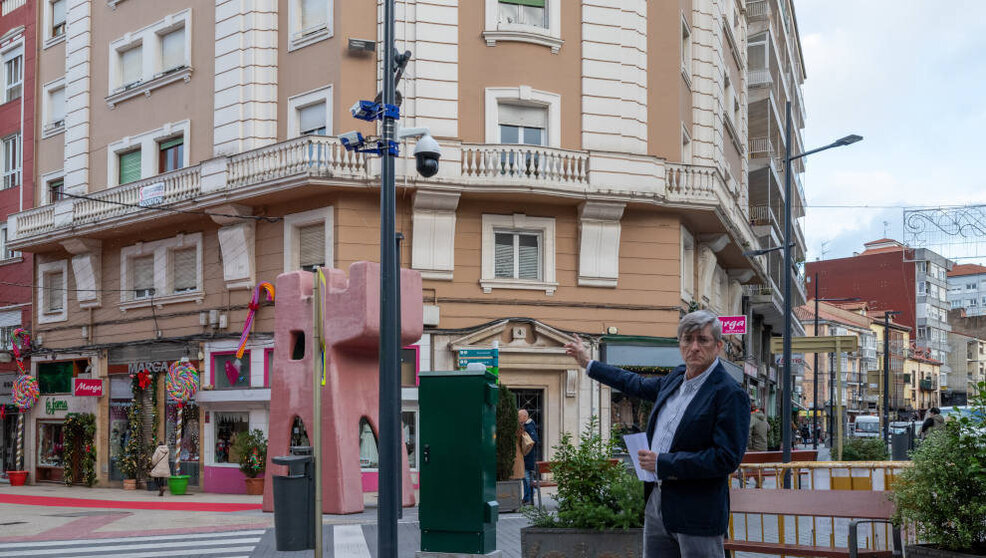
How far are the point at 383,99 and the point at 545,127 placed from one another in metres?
13.8

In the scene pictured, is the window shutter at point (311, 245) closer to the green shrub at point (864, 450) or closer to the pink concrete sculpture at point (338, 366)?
the pink concrete sculpture at point (338, 366)

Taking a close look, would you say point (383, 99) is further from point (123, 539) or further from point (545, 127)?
point (545, 127)

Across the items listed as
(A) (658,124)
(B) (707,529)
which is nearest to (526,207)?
(A) (658,124)

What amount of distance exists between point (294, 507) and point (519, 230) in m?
15.6

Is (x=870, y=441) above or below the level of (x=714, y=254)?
below

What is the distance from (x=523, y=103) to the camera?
2567 cm

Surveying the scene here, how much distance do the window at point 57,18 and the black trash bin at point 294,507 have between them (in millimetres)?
26876

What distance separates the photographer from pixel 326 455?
1891cm

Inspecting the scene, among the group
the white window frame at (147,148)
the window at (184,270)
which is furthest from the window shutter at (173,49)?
the window at (184,270)

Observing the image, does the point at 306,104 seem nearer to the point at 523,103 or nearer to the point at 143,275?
the point at 523,103

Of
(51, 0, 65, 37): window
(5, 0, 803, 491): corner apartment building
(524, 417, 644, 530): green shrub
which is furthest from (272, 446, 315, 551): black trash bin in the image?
(51, 0, 65, 37): window

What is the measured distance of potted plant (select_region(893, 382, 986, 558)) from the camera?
5.83m

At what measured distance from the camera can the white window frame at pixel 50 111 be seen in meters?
33.3

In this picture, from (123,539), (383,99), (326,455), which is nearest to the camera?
(383,99)
